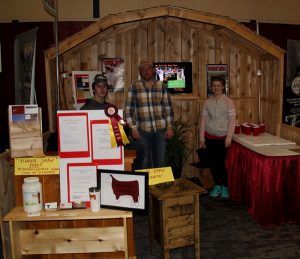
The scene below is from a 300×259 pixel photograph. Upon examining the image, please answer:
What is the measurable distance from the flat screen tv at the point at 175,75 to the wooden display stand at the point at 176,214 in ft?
8.16

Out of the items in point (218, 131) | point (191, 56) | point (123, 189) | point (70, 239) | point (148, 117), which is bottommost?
point (70, 239)

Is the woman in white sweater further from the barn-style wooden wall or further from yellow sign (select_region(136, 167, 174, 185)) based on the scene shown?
yellow sign (select_region(136, 167, 174, 185))

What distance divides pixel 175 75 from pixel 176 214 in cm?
273

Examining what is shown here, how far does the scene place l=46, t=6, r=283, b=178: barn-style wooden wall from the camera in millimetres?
4992

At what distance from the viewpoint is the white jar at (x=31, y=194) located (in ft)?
7.57

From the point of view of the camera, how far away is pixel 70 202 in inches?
96.7

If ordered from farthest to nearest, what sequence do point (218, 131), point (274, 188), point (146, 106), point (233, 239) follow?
1. point (218, 131)
2. point (146, 106)
3. point (274, 188)
4. point (233, 239)

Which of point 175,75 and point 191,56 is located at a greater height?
point 191,56

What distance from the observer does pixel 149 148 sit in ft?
13.3

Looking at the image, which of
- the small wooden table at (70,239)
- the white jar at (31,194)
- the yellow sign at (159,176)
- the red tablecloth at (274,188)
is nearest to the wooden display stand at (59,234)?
the small wooden table at (70,239)

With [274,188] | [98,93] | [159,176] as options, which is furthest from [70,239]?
[274,188]

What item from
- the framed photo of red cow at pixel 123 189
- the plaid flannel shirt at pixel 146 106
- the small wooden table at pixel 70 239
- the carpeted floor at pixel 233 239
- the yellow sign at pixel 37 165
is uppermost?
the plaid flannel shirt at pixel 146 106

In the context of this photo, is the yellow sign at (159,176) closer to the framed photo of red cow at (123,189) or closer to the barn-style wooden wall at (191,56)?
the framed photo of red cow at (123,189)

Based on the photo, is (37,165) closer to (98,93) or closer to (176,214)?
(176,214)
